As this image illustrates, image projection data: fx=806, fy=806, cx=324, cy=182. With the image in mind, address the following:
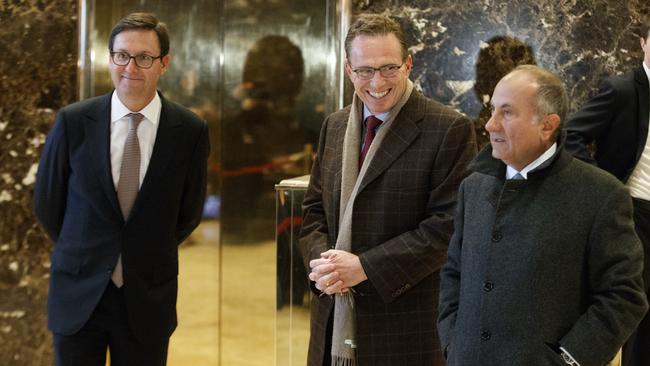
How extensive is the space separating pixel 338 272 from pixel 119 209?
818 millimetres

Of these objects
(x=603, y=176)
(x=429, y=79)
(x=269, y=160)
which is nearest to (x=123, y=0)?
(x=269, y=160)

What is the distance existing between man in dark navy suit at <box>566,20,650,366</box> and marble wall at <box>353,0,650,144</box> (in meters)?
0.26

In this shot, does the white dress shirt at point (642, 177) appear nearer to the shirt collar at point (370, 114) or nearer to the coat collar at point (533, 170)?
the shirt collar at point (370, 114)

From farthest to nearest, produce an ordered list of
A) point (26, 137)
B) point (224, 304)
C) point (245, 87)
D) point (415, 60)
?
point (224, 304) → point (245, 87) → point (26, 137) → point (415, 60)

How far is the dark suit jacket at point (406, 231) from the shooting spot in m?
2.72

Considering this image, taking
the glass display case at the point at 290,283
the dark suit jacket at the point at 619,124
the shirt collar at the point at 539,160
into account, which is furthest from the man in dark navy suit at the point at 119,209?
the dark suit jacket at the point at 619,124

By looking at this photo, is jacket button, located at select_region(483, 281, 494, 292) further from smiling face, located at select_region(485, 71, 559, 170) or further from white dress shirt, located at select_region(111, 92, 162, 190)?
white dress shirt, located at select_region(111, 92, 162, 190)

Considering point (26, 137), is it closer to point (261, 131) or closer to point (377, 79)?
point (261, 131)

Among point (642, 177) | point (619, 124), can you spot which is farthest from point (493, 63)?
point (642, 177)

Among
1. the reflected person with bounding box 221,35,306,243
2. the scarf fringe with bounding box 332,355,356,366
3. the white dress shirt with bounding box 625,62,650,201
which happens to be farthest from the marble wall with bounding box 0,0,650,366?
the scarf fringe with bounding box 332,355,356,366

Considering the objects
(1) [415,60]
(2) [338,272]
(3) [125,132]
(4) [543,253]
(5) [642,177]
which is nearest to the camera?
(4) [543,253]

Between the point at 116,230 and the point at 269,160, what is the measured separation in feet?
5.95

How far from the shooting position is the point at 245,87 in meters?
4.58

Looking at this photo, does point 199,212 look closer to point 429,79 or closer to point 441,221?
point 441,221
